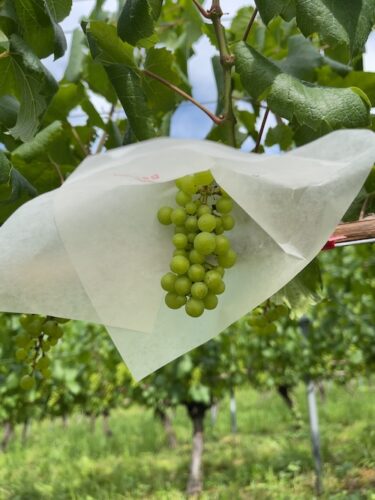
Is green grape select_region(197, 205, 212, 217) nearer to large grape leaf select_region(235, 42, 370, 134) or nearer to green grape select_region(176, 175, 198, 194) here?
green grape select_region(176, 175, 198, 194)

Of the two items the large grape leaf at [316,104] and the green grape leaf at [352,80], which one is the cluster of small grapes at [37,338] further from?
the green grape leaf at [352,80]

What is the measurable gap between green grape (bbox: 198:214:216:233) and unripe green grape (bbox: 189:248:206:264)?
0.10 feet

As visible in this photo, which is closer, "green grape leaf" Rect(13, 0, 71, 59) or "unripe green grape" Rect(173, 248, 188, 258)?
"unripe green grape" Rect(173, 248, 188, 258)

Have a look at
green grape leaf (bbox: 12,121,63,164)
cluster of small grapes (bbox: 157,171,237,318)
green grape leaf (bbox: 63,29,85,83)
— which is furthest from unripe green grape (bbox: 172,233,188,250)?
green grape leaf (bbox: 63,29,85,83)

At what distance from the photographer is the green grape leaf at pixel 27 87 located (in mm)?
907

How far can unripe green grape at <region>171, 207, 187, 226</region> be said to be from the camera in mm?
721

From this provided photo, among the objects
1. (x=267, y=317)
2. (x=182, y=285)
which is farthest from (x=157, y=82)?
(x=182, y=285)

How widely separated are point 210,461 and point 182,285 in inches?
300

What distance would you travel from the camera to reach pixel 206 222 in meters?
0.71

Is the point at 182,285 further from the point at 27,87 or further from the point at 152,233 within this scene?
the point at 27,87

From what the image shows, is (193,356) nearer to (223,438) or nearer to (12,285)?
(223,438)

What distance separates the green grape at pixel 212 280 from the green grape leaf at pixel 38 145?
2.57 ft

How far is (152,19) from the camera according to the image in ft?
2.86

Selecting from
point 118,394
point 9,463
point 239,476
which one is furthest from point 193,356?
point 9,463
